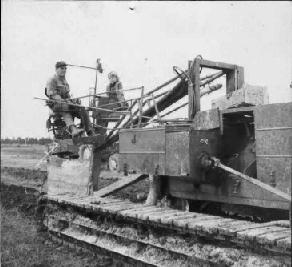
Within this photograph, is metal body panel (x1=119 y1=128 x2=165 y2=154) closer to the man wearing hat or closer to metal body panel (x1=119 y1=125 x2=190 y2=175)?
metal body panel (x1=119 y1=125 x2=190 y2=175)

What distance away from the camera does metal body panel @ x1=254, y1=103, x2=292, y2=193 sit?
14.6 ft

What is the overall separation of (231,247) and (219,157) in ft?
4.33

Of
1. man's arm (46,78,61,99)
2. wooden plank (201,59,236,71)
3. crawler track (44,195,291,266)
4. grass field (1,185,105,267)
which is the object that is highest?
man's arm (46,78,61,99)

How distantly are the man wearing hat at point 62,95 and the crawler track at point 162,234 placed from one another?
2.51 m

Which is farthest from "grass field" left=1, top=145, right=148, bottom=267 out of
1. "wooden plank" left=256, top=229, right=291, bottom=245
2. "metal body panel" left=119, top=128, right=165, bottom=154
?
"wooden plank" left=256, top=229, right=291, bottom=245

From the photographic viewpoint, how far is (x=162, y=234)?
5.27 metres

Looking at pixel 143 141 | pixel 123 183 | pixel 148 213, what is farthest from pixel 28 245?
pixel 143 141

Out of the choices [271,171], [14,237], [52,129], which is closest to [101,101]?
[52,129]

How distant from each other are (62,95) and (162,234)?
205 inches

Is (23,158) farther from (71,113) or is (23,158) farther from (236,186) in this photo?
(236,186)

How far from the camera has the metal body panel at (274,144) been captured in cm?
446

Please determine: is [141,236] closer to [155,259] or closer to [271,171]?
[155,259]

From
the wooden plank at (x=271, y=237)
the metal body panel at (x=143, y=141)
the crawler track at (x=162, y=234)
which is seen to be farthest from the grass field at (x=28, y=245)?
the wooden plank at (x=271, y=237)

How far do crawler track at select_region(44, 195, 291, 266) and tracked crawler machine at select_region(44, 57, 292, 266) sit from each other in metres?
0.01
